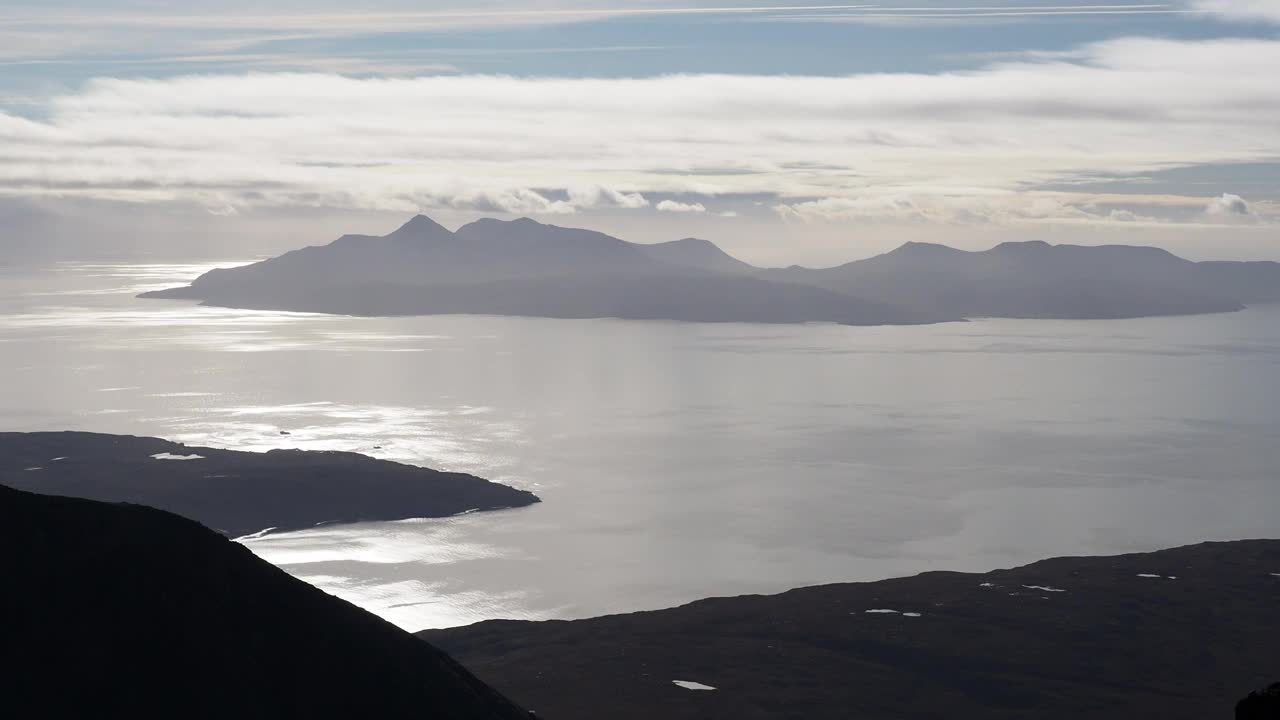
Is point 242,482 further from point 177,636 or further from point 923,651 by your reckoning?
point 177,636

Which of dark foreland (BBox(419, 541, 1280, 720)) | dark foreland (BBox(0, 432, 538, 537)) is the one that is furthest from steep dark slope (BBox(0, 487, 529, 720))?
dark foreland (BBox(0, 432, 538, 537))

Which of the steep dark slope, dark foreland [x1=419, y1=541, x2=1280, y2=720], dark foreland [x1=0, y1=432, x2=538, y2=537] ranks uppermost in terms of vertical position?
the steep dark slope

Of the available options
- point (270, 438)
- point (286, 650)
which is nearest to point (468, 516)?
point (270, 438)

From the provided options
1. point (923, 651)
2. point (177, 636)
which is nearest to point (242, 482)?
point (923, 651)

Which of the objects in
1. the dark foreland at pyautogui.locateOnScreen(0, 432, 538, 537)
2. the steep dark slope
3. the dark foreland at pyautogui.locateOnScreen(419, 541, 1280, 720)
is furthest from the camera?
the dark foreland at pyautogui.locateOnScreen(0, 432, 538, 537)

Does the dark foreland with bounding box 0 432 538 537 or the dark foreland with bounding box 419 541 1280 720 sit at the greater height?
the dark foreland with bounding box 0 432 538 537

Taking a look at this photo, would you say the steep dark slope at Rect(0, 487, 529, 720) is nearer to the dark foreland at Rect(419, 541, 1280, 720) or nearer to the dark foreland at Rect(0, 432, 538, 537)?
the dark foreland at Rect(419, 541, 1280, 720)

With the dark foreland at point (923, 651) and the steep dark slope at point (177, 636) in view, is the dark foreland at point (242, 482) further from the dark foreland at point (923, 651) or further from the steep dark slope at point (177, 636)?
the steep dark slope at point (177, 636)
